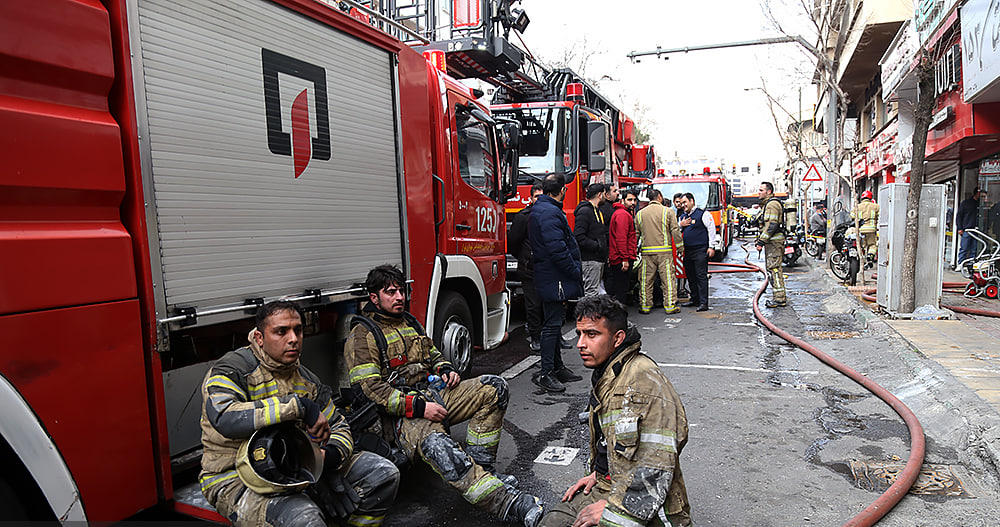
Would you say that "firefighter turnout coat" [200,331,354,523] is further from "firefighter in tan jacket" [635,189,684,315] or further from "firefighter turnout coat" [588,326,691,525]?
"firefighter in tan jacket" [635,189,684,315]

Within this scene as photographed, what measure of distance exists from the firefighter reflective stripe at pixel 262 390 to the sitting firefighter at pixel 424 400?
0.71 meters

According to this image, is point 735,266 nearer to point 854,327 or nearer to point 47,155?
point 854,327

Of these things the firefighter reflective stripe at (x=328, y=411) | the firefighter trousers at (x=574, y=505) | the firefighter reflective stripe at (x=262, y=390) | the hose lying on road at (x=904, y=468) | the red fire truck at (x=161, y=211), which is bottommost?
the hose lying on road at (x=904, y=468)

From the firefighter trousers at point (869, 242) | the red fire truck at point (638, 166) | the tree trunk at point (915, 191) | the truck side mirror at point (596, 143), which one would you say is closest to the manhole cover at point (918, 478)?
the tree trunk at point (915, 191)

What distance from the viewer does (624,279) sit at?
8.94m

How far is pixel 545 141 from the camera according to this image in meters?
9.17

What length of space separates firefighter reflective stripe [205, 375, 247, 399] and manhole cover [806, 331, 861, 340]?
686 centimetres

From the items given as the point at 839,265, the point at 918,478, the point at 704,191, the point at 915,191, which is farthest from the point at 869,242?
the point at 918,478

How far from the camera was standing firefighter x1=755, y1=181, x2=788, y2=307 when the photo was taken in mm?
9344

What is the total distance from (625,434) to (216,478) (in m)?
1.65

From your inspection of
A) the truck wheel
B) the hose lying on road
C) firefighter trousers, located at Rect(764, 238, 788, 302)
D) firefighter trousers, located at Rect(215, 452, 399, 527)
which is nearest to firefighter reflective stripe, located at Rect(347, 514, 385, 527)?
firefighter trousers, located at Rect(215, 452, 399, 527)

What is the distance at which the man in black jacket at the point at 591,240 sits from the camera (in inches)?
300

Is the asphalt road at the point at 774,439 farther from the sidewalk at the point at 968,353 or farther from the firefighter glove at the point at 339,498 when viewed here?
the firefighter glove at the point at 339,498

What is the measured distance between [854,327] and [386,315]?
264 inches
